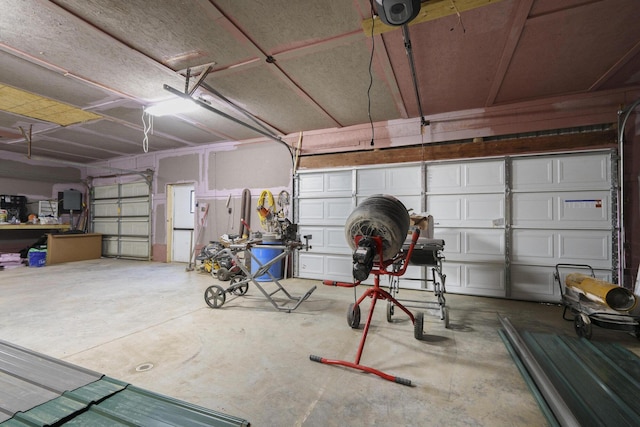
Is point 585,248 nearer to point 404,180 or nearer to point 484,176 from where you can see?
point 484,176

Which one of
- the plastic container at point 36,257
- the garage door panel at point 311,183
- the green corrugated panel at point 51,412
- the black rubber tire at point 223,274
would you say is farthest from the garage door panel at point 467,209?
the plastic container at point 36,257

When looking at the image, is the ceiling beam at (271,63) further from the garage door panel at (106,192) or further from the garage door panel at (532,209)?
the garage door panel at (106,192)

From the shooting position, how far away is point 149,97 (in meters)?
4.32

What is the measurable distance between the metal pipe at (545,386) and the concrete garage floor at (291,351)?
0.34 feet

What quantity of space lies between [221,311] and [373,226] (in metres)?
2.50

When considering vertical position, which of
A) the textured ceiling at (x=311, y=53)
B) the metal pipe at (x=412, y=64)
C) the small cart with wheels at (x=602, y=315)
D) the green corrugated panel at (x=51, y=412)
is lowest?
the green corrugated panel at (x=51, y=412)

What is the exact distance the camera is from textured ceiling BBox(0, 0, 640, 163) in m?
2.52

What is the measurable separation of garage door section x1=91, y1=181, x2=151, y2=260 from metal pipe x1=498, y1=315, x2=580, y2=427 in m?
9.04

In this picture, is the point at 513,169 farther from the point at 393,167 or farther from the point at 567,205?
the point at 393,167

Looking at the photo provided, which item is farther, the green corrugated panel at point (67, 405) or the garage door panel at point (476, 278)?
the garage door panel at point (476, 278)

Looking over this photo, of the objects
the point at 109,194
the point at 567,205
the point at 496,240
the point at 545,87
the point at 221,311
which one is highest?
the point at 545,87

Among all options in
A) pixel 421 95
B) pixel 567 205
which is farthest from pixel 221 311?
pixel 567 205

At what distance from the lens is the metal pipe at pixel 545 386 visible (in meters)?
1.52

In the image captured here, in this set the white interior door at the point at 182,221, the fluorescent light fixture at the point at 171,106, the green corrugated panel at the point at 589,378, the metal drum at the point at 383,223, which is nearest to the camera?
the green corrugated panel at the point at 589,378
